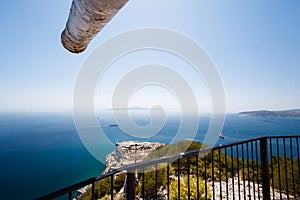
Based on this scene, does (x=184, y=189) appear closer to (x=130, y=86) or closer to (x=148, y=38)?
(x=130, y=86)

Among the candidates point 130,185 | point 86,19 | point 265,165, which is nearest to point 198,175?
point 265,165

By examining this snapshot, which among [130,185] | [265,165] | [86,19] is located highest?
[86,19]

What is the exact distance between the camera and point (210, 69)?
12.4 ft

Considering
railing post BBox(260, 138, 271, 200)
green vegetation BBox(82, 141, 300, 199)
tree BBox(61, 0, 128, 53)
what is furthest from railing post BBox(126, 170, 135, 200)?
railing post BBox(260, 138, 271, 200)

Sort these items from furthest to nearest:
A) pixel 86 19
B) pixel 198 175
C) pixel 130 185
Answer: pixel 198 175
pixel 130 185
pixel 86 19

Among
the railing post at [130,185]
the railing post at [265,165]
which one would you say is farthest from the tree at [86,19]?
the railing post at [265,165]

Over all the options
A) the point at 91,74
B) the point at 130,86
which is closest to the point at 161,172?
the point at 130,86

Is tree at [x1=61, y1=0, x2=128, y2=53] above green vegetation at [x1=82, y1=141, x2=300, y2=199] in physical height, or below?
above

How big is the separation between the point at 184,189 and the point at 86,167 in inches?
1398

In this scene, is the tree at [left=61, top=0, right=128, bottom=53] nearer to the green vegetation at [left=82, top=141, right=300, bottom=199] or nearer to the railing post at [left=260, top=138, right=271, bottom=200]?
the green vegetation at [left=82, top=141, right=300, bottom=199]

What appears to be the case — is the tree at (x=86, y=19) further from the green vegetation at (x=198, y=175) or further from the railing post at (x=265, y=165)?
the railing post at (x=265, y=165)

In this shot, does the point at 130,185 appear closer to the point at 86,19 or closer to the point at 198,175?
Result: the point at 86,19

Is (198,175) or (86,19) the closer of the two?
(86,19)

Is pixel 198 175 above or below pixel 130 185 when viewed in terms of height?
below
